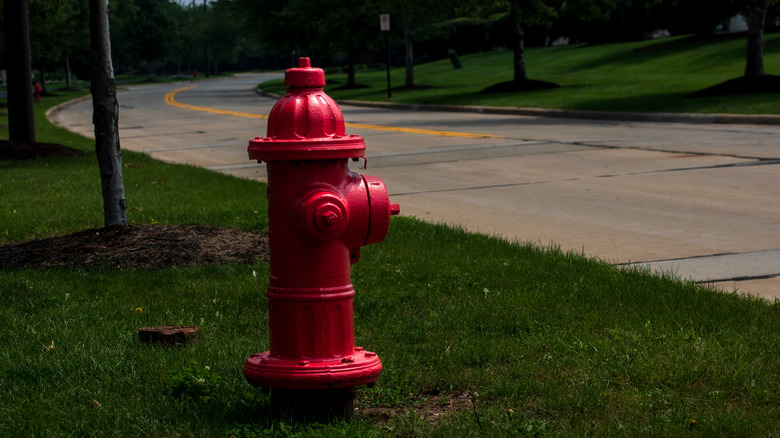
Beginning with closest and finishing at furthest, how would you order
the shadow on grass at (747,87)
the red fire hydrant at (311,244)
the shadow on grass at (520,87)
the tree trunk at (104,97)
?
the red fire hydrant at (311,244) → the tree trunk at (104,97) → the shadow on grass at (747,87) → the shadow on grass at (520,87)

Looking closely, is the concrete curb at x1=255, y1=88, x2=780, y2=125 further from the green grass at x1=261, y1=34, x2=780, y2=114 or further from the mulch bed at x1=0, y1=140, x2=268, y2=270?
the mulch bed at x1=0, y1=140, x2=268, y2=270

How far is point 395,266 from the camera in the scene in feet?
19.2

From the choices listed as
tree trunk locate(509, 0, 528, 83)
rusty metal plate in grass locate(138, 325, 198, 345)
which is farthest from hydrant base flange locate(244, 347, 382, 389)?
tree trunk locate(509, 0, 528, 83)

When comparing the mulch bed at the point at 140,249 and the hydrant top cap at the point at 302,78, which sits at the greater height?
the hydrant top cap at the point at 302,78

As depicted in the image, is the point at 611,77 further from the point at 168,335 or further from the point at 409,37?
the point at 168,335

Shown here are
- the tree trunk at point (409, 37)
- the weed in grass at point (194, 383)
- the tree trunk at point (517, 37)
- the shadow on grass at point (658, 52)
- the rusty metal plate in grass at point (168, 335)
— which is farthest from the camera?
the shadow on grass at point (658, 52)

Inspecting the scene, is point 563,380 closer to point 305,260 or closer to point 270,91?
point 305,260

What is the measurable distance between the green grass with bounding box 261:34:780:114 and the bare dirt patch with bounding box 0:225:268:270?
14077mm

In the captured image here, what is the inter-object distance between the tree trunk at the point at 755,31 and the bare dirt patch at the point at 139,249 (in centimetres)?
1742

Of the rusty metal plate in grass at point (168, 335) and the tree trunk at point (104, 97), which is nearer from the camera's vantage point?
the rusty metal plate in grass at point (168, 335)

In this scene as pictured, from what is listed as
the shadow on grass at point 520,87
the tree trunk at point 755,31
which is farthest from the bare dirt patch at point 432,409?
the shadow on grass at point 520,87

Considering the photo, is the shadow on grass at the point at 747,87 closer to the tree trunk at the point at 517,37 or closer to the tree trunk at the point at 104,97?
the tree trunk at the point at 517,37

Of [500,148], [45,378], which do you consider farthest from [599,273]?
[500,148]

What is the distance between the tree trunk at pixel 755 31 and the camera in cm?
2092
